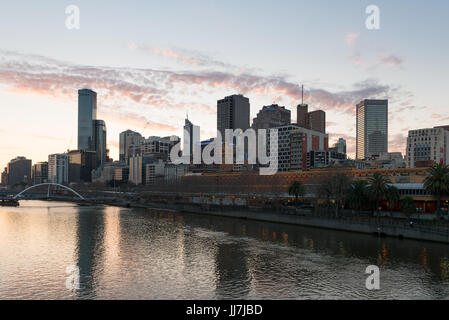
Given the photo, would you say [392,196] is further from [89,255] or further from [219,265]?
[89,255]

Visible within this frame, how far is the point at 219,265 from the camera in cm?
4244

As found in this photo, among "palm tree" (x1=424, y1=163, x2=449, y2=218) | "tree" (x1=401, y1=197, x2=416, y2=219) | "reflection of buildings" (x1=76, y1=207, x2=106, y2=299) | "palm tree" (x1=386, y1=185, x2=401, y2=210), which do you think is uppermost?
"palm tree" (x1=424, y1=163, x2=449, y2=218)

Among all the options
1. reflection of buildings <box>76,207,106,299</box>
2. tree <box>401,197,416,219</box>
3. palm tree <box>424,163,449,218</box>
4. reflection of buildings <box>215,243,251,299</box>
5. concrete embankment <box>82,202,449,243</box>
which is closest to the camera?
reflection of buildings <box>215,243,251,299</box>

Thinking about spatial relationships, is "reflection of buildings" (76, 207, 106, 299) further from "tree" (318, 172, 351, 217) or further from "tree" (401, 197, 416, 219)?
"tree" (401, 197, 416, 219)

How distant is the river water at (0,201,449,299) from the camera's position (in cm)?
3241

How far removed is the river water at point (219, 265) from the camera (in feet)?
106

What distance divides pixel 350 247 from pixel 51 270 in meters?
40.6

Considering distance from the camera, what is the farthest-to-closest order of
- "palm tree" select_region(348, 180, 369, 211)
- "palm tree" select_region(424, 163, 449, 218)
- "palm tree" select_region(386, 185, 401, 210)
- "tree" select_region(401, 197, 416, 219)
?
1. "palm tree" select_region(348, 180, 369, 211)
2. "palm tree" select_region(386, 185, 401, 210)
3. "tree" select_region(401, 197, 416, 219)
4. "palm tree" select_region(424, 163, 449, 218)

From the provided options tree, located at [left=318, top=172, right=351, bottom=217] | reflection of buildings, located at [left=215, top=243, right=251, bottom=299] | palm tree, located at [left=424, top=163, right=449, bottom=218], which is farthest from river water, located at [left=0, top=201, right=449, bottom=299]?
tree, located at [left=318, top=172, right=351, bottom=217]

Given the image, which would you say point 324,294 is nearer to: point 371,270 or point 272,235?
point 371,270

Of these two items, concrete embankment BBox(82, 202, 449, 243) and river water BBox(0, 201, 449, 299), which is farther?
concrete embankment BBox(82, 202, 449, 243)

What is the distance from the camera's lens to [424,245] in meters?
54.2
